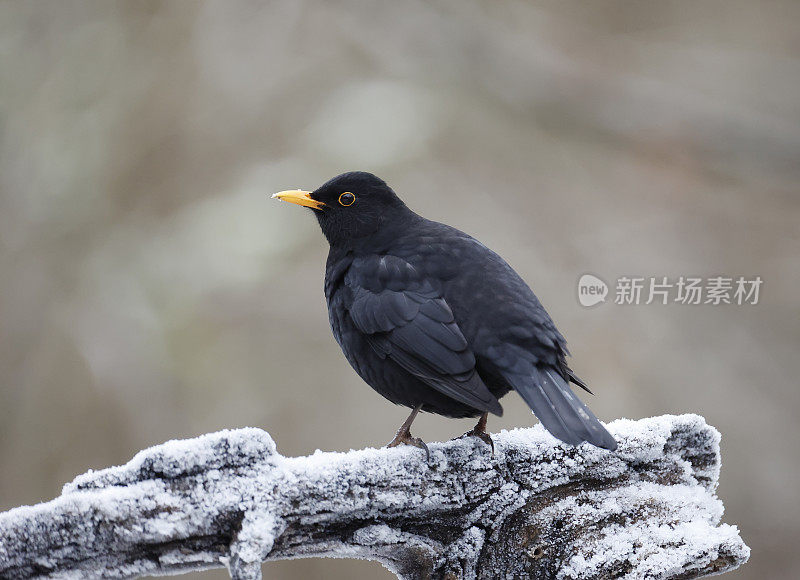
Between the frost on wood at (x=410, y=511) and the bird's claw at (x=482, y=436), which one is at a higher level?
the bird's claw at (x=482, y=436)

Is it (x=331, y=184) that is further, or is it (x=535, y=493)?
(x=331, y=184)

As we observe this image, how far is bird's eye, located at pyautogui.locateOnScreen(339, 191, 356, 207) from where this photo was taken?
3.75m

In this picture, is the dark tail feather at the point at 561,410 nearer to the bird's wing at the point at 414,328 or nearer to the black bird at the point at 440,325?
the black bird at the point at 440,325

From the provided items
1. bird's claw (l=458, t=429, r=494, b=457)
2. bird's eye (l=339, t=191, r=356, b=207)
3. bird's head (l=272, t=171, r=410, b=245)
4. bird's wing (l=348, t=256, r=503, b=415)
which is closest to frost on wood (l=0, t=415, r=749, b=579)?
bird's claw (l=458, t=429, r=494, b=457)

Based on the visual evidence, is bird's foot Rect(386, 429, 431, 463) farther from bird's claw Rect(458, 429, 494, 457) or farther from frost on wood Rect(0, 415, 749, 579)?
bird's claw Rect(458, 429, 494, 457)

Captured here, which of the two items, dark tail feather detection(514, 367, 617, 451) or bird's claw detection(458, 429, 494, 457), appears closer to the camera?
dark tail feather detection(514, 367, 617, 451)

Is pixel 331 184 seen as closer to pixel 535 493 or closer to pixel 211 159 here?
pixel 535 493

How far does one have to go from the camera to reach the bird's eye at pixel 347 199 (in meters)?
3.75

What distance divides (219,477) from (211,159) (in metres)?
4.10

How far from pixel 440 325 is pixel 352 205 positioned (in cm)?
87

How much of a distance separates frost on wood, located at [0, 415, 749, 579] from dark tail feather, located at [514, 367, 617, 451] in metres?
0.27

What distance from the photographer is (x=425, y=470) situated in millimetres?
2850

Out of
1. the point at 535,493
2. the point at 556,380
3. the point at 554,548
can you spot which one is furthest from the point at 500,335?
the point at 554,548

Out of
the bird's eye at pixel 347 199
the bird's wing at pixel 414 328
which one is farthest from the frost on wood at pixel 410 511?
the bird's eye at pixel 347 199
